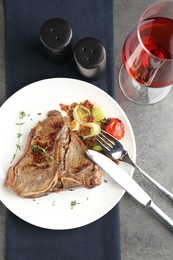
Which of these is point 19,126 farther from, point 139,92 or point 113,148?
point 139,92

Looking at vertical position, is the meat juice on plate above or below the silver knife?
above

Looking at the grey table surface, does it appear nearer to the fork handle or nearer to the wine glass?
the fork handle

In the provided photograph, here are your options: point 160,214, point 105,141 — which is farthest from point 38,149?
point 160,214

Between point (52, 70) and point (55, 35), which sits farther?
point (52, 70)

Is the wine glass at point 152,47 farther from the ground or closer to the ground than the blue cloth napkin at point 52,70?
farther from the ground

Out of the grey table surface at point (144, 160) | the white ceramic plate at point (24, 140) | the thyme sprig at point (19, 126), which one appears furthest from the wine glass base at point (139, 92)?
the thyme sprig at point (19, 126)

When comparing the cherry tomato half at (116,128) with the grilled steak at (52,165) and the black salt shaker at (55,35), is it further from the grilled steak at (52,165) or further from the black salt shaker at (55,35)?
the black salt shaker at (55,35)

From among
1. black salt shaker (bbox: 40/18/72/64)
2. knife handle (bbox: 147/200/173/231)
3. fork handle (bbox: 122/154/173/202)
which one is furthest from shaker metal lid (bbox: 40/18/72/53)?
knife handle (bbox: 147/200/173/231)
